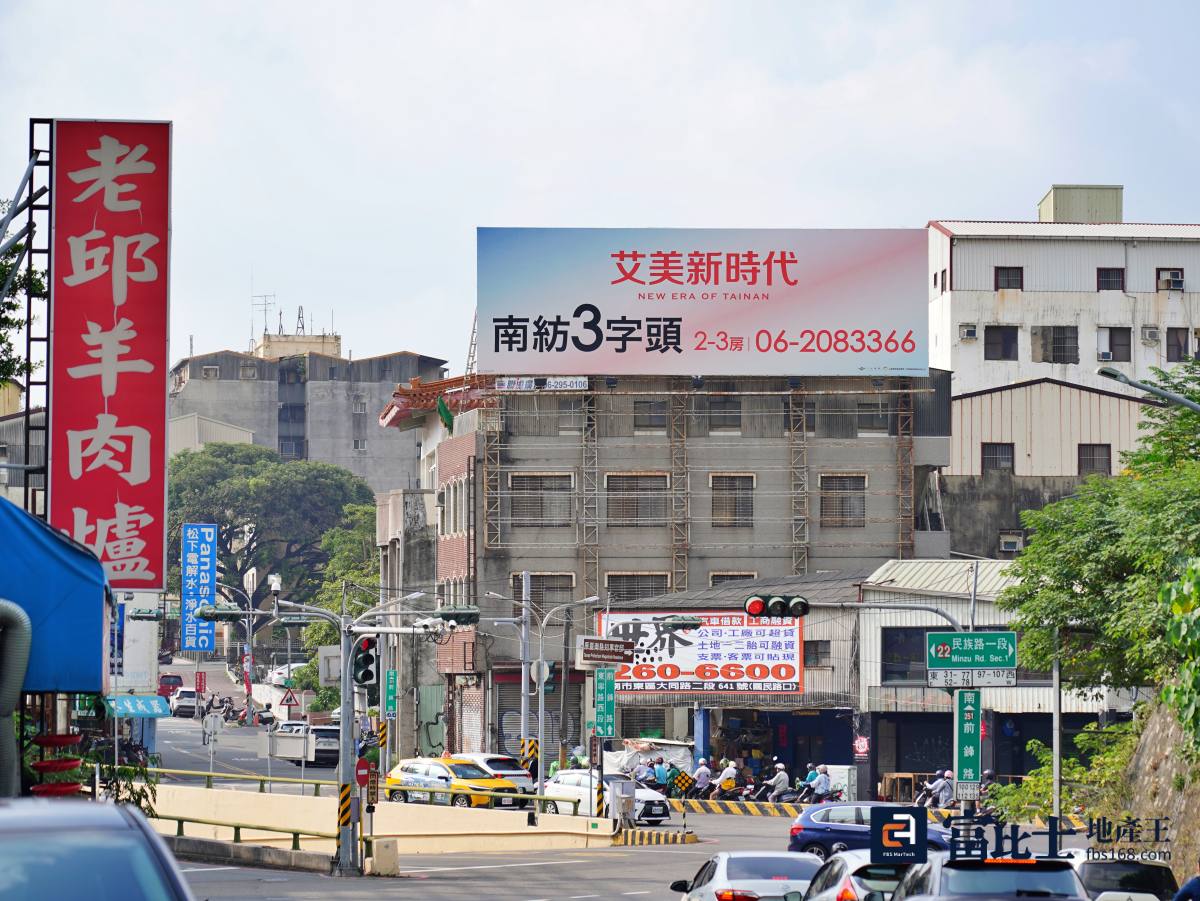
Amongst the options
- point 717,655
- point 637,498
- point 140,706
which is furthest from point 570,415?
point 140,706

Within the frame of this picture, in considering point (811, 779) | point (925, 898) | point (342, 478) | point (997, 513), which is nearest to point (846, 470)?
point (997, 513)

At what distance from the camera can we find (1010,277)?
8131 cm

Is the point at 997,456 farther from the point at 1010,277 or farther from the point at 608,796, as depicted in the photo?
the point at 608,796

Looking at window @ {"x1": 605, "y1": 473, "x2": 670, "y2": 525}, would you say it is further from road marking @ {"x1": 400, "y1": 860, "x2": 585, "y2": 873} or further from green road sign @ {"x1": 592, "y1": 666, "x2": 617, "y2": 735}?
road marking @ {"x1": 400, "y1": 860, "x2": 585, "y2": 873}

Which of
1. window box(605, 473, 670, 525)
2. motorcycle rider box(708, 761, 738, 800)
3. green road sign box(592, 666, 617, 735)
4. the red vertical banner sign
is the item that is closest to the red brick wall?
window box(605, 473, 670, 525)

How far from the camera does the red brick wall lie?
69.5m

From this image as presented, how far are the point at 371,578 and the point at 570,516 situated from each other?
41340 millimetres

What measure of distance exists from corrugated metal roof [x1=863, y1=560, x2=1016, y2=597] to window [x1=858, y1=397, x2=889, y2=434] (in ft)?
26.1

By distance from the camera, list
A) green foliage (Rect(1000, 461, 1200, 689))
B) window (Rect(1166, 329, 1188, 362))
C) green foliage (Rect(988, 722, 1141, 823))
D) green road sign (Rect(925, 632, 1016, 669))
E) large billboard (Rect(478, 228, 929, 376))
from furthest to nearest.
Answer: window (Rect(1166, 329, 1188, 362)) → large billboard (Rect(478, 228, 929, 376)) → green road sign (Rect(925, 632, 1016, 669)) → green foliage (Rect(988, 722, 1141, 823)) → green foliage (Rect(1000, 461, 1200, 689))

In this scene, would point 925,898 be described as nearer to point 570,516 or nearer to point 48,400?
point 48,400

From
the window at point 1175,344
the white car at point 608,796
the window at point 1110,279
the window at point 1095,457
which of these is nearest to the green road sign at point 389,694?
the white car at point 608,796

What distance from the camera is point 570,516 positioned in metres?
68.4

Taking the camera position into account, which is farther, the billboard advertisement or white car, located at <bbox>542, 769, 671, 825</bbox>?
the billboard advertisement

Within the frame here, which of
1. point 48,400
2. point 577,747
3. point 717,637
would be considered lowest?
point 577,747
